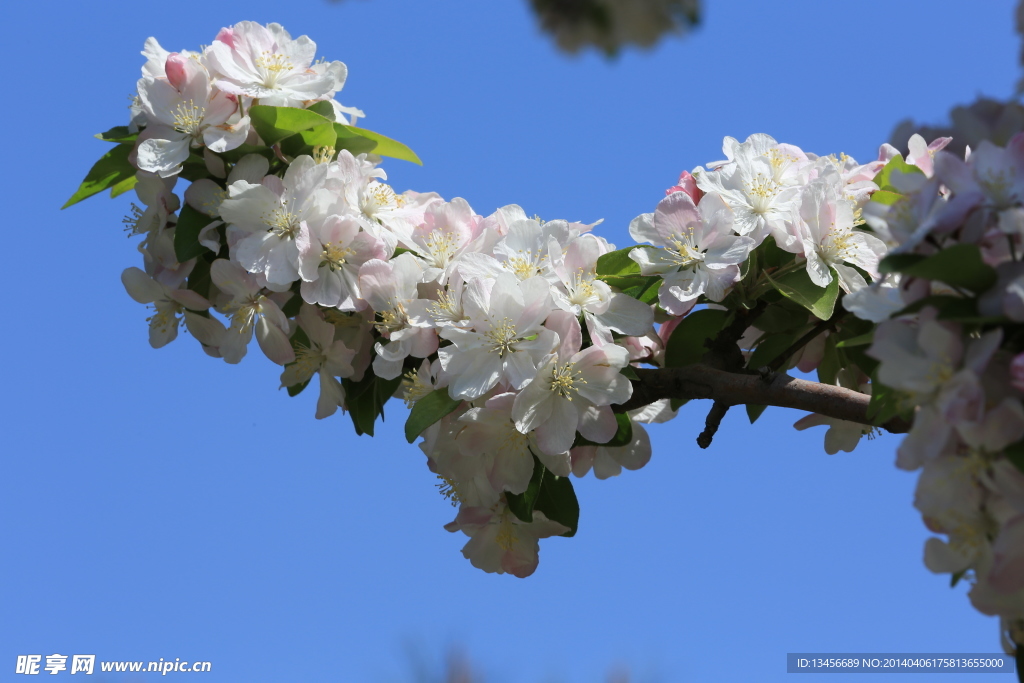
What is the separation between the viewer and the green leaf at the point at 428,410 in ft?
4.39

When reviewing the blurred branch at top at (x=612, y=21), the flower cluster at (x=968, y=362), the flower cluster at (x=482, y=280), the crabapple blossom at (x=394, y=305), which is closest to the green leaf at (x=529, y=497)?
the flower cluster at (x=482, y=280)

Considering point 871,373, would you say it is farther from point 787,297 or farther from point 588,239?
point 588,239

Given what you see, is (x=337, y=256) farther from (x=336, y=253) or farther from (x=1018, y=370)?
(x=1018, y=370)

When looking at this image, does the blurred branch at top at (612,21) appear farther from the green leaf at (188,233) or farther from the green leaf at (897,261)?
the green leaf at (897,261)

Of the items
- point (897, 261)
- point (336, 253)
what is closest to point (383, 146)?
point (336, 253)

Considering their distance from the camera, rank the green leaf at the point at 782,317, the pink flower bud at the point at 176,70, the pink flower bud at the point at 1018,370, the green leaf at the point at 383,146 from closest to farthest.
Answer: the pink flower bud at the point at 1018,370 < the green leaf at the point at 782,317 < the pink flower bud at the point at 176,70 < the green leaf at the point at 383,146

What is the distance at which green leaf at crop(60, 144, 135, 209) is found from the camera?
1725 millimetres

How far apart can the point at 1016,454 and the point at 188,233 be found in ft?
4.15

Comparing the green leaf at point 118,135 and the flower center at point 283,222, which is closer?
the flower center at point 283,222

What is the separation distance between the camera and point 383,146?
1742mm

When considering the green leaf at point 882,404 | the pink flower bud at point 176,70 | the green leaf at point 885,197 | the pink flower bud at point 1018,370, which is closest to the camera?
the pink flower bud at point 1018,370

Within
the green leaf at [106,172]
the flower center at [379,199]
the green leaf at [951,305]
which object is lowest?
the green leaf at [951,305]

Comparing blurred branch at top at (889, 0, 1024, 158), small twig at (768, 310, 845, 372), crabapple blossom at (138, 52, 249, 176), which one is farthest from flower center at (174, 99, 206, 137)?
blurred branch at top at (889, 0, 1024, 158)

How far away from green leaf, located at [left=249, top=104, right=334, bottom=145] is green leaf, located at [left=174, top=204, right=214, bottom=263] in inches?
6.9
